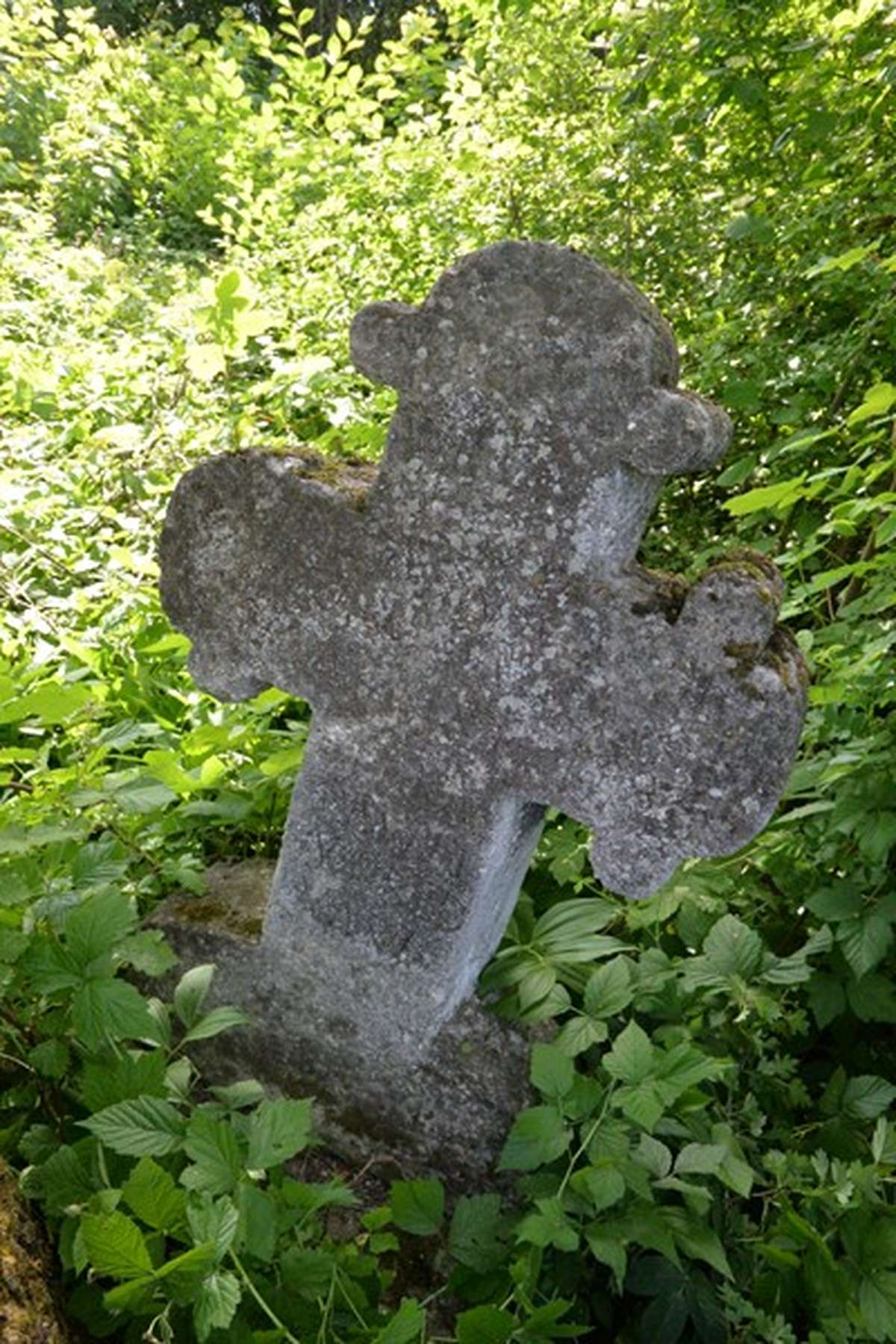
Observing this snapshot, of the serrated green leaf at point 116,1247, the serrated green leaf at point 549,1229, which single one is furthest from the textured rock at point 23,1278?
the serrated green leaf at point 549,1229

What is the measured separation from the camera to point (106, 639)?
3449mm

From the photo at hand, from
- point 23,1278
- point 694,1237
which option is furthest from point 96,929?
point 694,1237

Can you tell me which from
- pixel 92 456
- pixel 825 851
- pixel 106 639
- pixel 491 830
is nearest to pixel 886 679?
pixel 825 851

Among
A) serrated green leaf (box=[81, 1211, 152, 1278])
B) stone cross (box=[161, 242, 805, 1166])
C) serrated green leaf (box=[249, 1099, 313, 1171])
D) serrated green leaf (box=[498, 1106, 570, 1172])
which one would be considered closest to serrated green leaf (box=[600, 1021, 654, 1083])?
serrated green leaf (box=[498, 1106, 570, 1172])

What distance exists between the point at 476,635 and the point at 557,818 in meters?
1.03

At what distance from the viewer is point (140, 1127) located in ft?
5.34

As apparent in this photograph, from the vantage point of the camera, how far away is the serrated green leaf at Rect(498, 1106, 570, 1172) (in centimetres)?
179

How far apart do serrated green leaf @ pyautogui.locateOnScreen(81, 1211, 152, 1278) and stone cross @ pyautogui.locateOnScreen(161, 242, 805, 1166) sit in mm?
759

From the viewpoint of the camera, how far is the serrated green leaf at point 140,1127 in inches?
62.9

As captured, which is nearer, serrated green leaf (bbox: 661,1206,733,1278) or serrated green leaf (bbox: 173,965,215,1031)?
serrated green leaf (bbox: 661,1206,733,1278)

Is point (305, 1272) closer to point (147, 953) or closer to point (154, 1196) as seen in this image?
point (154, 1196)

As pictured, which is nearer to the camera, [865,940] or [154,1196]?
[154,1196]

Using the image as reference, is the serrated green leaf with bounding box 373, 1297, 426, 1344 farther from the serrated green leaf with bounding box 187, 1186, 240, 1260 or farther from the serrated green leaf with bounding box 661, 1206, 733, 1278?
the serrated green leaf with bounding box 661, 1206, 733, 1278

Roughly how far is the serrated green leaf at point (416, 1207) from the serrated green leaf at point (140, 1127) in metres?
0.35
